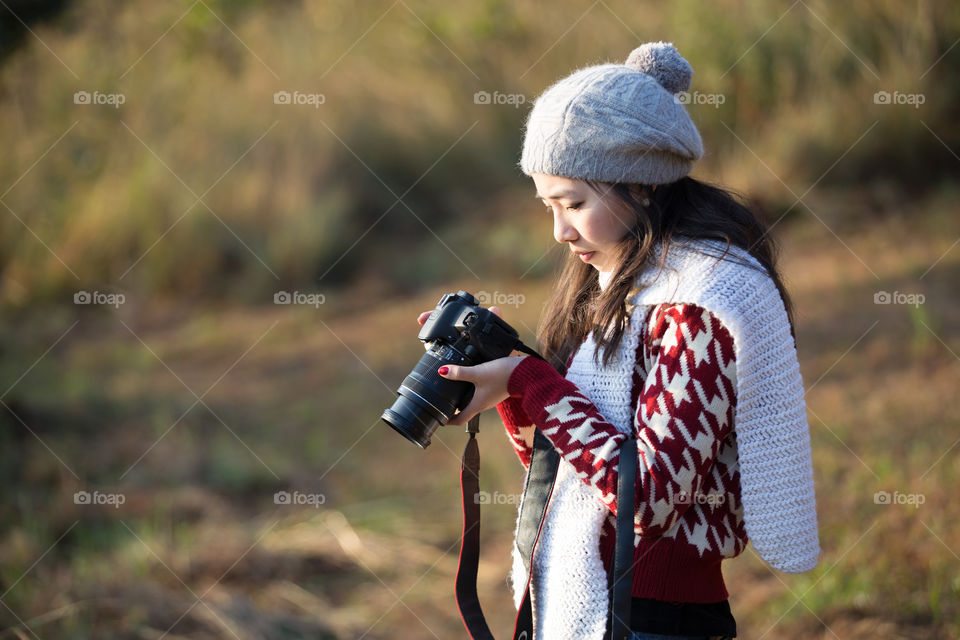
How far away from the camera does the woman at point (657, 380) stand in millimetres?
1272

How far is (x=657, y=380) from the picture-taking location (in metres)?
1.29

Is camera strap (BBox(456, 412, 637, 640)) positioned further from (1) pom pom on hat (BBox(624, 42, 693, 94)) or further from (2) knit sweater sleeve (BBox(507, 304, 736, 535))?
(1) pom pom on hat (BBox(624, 42, 693, 94))

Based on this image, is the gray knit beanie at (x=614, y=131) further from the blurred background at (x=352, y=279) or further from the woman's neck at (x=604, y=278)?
the blurred background at (x=352, y=279)

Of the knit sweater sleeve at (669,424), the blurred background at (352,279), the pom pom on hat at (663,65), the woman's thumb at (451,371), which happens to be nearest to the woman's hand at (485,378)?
the woman's thumb at (451,371)

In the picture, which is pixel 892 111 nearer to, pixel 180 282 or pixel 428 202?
pixel 428 202

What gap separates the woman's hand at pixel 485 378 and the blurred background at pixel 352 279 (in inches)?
27.3

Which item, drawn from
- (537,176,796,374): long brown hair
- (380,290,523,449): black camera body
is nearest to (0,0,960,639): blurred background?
(537,176,796,374): long brown hair

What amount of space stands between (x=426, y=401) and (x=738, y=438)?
1.67ft

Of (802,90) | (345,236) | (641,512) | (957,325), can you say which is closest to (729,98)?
(802,90)

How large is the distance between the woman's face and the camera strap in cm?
34

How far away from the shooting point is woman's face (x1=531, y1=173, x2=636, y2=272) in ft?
4.69

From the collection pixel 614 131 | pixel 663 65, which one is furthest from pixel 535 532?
pixel 663 65

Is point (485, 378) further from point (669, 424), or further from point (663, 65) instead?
point (663, 65)

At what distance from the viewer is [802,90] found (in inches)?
210
